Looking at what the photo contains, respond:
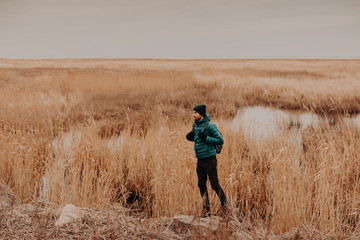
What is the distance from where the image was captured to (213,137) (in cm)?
277

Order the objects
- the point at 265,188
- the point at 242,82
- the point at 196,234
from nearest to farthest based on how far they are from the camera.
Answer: the point at 196,234
the point at 265,188
the point at 242,82

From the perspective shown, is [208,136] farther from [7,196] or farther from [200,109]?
[7,196]

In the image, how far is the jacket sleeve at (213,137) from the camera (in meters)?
2.67

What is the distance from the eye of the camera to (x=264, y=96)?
13023 millimetres

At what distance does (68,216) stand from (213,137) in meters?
1.79

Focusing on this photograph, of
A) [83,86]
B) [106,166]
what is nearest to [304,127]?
[106,166]

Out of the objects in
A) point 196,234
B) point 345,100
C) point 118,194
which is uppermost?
point 345,100

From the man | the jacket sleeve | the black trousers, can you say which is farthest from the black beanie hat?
the black trousers

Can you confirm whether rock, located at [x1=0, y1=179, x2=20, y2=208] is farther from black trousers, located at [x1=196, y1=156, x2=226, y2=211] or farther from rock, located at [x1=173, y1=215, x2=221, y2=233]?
black trousers, located at [x1=196, y1=156, x2=226, y2=211]


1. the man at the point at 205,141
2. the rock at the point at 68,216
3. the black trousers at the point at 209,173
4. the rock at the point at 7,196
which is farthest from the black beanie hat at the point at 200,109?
the rock at the point at 7,196

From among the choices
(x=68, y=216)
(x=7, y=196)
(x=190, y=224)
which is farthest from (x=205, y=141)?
(x=7, y=196)

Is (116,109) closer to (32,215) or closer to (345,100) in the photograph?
(32,215)

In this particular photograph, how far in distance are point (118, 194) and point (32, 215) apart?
50.8 inches

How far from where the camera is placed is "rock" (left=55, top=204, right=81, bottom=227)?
2.76m
